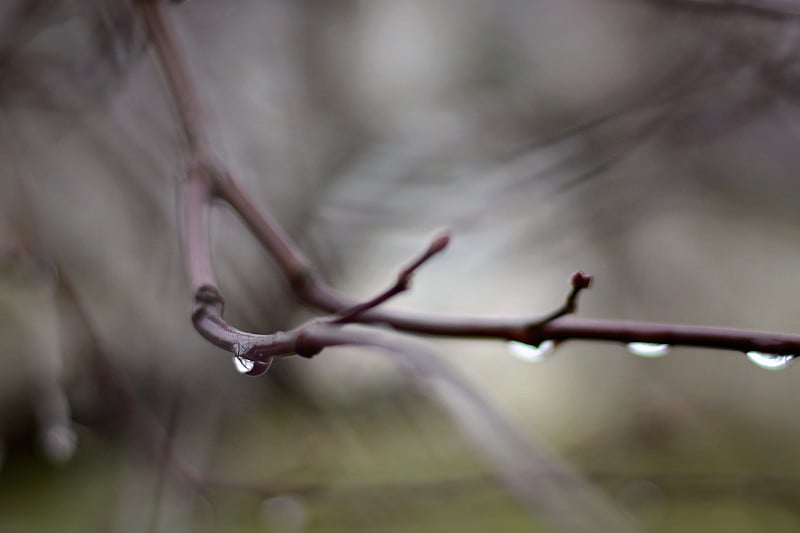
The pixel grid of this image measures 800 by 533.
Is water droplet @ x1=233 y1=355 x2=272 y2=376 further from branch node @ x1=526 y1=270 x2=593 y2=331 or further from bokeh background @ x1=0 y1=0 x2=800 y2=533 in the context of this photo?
bokeh background @ x1=0 y1=0 x2=800 y2=533

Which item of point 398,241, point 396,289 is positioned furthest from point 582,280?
point 398,241

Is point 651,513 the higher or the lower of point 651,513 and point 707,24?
the lower

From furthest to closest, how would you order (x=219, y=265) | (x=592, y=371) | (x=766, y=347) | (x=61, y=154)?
1. (x=592, y=371)
2. (x=61, y=154)
3. (x=219, y=265)
4. (x=766, y=347)

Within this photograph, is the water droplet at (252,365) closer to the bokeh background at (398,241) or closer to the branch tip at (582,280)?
the branch tip at (582,280)

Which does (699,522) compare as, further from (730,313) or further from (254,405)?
(254,405)

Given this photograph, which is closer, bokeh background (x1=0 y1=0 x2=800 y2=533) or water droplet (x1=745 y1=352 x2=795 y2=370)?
Answer: water droplet (x1=745 y1=352 x2=795 y2=370)

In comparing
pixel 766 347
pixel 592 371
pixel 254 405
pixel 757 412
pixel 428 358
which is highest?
pixel 592 371

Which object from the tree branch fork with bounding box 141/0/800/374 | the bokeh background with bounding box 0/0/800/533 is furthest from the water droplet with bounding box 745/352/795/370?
the bokeh background with bounding box 0/0/800/533

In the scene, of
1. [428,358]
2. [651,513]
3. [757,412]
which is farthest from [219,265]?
[757,412]
